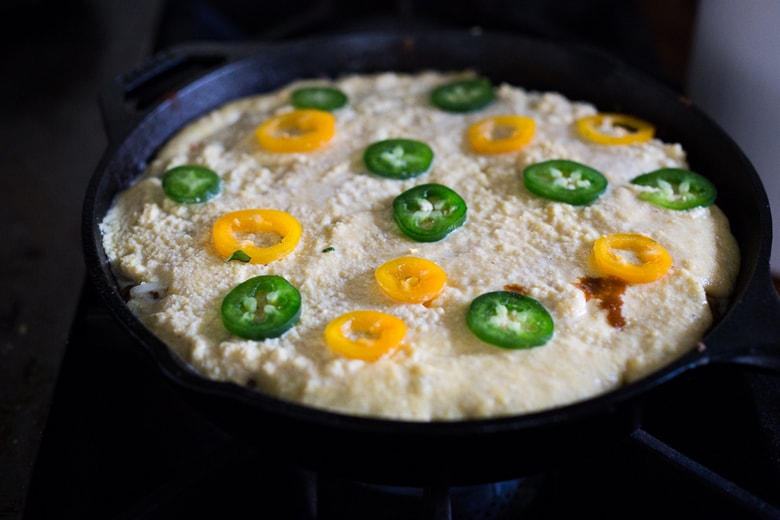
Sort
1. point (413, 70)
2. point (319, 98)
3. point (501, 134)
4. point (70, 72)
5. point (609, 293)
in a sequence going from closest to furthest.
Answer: point (609, 293) < point (501, 134) < point (319, 98) < point (413, 70) < point (70, 72)

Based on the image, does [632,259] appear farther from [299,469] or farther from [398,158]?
[299,469]

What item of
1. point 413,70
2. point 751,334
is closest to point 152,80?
point 413,70

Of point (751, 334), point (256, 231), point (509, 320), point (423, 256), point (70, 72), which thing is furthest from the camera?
point (70, 72)

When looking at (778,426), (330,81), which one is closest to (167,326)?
(330,81)

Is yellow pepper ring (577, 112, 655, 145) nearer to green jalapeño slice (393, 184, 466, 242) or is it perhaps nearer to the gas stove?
green jalapeño slice (393, 184, 466, 242)

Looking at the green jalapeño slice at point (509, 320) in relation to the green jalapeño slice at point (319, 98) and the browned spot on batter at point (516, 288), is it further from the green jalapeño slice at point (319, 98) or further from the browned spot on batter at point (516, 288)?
the green jalapeño slice at point (319, 98)
